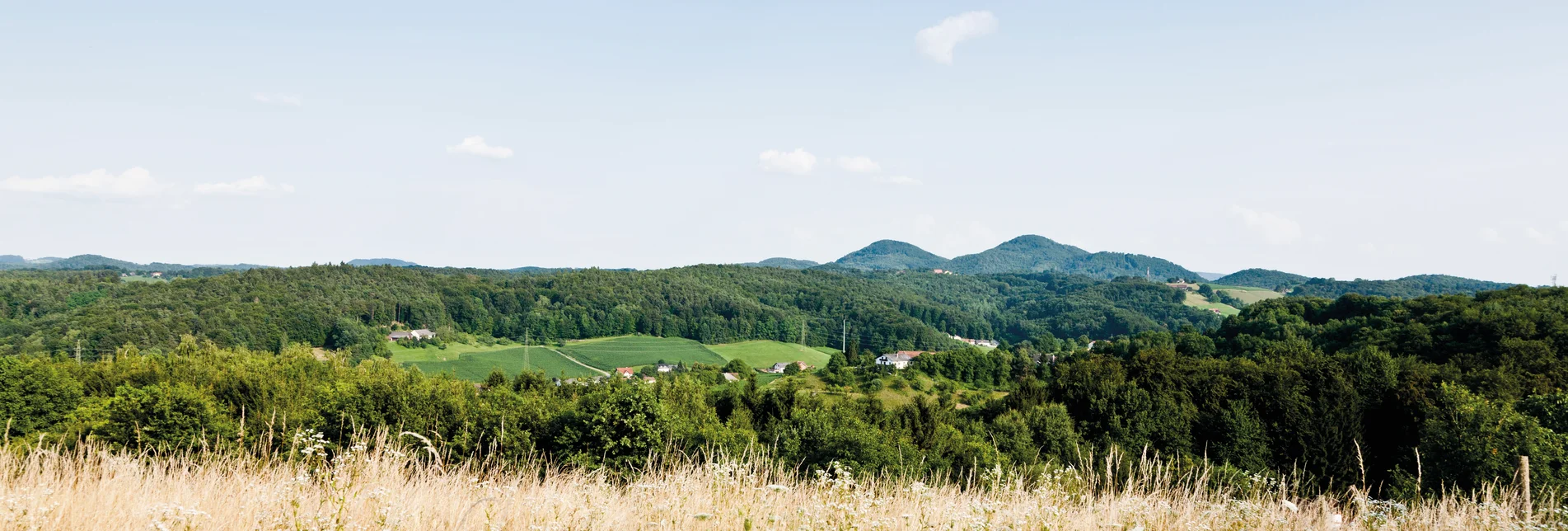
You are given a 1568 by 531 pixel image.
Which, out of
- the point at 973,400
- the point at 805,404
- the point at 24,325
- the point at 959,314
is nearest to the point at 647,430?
the point at 805,404

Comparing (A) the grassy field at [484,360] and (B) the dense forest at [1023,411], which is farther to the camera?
(A) the grassy field at [484,360]

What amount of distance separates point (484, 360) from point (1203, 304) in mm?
153852

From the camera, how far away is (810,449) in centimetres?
2081

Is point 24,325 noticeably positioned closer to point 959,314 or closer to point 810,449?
point 810,449

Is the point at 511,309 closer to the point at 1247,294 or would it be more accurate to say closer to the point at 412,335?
the point at 412,335

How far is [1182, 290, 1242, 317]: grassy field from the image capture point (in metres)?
162

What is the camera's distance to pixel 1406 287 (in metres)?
176

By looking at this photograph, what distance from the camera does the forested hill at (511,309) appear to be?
91062mm

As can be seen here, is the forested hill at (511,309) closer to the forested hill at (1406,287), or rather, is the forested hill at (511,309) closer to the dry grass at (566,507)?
the forested hill at (1406,287)

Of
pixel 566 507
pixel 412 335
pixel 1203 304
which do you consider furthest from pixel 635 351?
pixel 1203 304

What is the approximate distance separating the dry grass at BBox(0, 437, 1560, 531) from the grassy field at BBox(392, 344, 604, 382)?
76.7 meters

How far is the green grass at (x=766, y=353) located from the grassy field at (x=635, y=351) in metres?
2.81

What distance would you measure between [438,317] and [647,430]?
366 ft

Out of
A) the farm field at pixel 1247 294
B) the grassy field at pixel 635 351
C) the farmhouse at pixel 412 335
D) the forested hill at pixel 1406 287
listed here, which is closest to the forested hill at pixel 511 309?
the farmhouse at pixel 412 335
